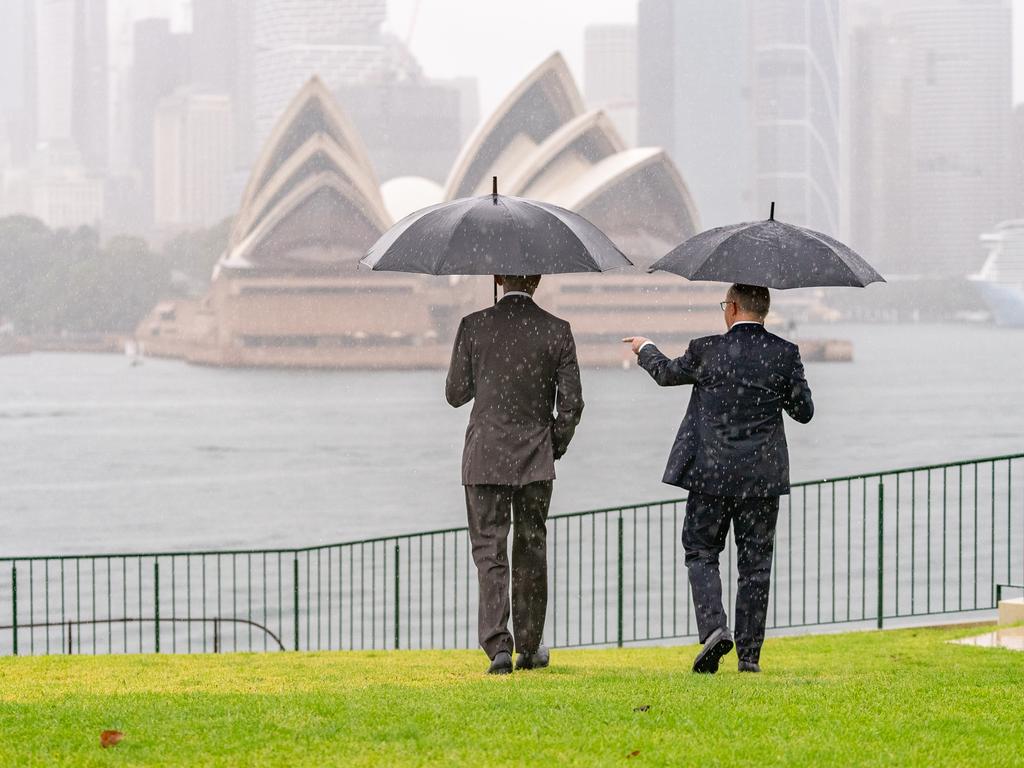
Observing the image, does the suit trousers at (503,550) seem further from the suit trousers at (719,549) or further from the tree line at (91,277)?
the tree line at (91,277)

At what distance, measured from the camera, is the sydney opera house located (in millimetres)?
67750

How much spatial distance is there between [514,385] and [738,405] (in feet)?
2.26

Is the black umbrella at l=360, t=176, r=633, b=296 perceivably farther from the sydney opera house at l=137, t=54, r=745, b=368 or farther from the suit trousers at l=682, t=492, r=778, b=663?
the sydney opera house at l=137, t=54, r=745, b=368

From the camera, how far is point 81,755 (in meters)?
3.12

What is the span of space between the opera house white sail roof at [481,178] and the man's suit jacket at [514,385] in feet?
201

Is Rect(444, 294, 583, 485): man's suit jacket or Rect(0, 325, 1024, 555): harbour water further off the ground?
Rect(444, 294, 583, 485): man's suit jacket

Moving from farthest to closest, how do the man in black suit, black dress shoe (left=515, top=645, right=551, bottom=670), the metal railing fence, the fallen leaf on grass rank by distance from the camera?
the metal railing fence, black dress shoe (left=515, top=645, right=551, bottom=670), the man in black suit, the fallen leaf on grass

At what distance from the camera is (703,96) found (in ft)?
481

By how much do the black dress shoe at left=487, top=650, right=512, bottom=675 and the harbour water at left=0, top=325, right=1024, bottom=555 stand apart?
105ft

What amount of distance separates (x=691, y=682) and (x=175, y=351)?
313ft

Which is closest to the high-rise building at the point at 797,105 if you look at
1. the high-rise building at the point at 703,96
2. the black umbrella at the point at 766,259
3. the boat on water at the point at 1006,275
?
the high-rise building at the point at 703,96

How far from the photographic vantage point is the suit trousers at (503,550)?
179 inches

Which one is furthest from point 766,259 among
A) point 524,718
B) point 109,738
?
point 109,738

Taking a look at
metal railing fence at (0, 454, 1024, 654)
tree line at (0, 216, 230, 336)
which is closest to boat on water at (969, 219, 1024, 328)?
tree line at (0, 216, 230, 336)
